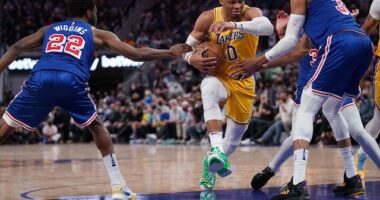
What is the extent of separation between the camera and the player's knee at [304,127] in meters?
5.66

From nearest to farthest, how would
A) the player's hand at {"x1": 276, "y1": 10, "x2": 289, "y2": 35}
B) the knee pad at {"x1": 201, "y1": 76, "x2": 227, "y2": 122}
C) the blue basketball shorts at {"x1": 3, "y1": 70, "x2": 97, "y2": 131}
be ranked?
the blue basketball shorts at {"x1": 3, "y1": 70, "x2": 97, "y2": 131} → the knee pad at {"x1": 201, "y1": 76, "x2": 227, "y2": 122} → the player's hand at {"x1": 276, "y1": 10, "x2": 289, "y2": 35}

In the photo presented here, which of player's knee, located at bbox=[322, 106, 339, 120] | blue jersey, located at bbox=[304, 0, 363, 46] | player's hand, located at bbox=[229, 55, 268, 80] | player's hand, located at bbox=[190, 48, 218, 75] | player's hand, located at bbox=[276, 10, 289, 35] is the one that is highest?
player's hand, located at bbox=[276, 10, 289, 35]

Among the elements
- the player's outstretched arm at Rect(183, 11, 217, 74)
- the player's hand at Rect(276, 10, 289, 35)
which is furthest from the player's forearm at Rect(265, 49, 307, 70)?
the player's outstretched arm at Rect(183, 11, 217, 74)

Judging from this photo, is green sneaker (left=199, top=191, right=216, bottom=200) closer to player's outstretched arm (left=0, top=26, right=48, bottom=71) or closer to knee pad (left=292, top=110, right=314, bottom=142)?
knee pad (left=292, top=110, right=314, bottom=142)

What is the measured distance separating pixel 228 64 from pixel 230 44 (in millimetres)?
197

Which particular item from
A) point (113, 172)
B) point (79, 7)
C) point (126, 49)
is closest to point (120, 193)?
point (113, 172)

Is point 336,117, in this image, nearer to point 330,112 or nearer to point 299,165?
point 330,112

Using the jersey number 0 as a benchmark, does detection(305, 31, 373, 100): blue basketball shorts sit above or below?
below

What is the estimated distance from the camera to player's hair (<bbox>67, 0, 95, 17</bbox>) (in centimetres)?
612

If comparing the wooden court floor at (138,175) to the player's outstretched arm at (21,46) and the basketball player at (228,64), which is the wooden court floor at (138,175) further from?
the player's outstretched arm at (21,46)

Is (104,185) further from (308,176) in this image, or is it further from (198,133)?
(198,133)

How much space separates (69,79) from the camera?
231 inches

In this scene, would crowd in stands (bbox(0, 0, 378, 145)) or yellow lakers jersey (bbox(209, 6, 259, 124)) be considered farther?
crowd in stands (bbox(0, 0, 378, 145))

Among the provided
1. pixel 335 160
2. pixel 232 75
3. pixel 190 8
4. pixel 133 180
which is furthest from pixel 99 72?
pixel 232 75
